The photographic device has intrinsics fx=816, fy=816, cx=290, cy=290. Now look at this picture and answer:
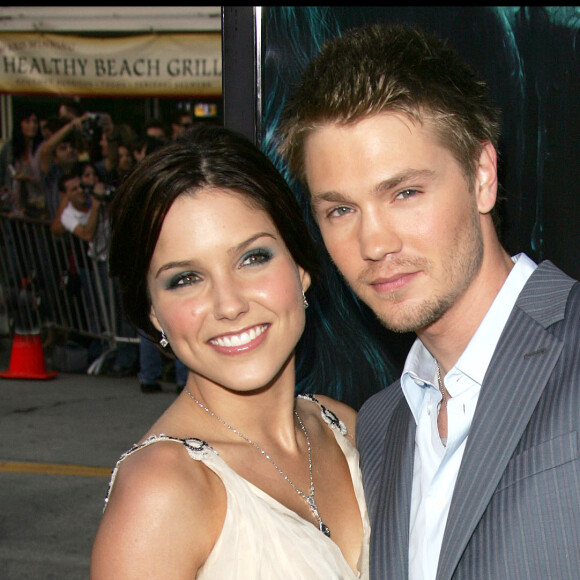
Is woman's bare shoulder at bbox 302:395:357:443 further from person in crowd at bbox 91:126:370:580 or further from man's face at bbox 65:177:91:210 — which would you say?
man's face at bbox 65:177:91:210

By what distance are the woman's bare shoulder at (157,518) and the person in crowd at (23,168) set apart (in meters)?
6.69

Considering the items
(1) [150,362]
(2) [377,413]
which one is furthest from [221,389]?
(1) [150,362]

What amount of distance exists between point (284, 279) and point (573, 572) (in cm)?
99

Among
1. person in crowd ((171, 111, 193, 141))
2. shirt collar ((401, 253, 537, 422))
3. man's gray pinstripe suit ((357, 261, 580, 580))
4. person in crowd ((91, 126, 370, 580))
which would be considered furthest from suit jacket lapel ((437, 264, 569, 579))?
person in crowd ((171, 111, 193, 141))

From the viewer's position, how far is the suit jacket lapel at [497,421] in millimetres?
1644

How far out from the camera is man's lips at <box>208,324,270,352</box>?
6.81ft

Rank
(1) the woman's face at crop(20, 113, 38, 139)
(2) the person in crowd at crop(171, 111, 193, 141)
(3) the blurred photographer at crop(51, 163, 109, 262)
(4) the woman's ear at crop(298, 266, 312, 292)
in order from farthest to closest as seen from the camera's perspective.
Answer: (1) the woman's face at crop(20, 113, 38, 139) < (3) the blurred photographer at crop(51, 163, 109, 262) < (2) the person in crowd at crop(171, 111, 193, 141) < (4) the woman's ear at crop(298, 266, 312, 292)

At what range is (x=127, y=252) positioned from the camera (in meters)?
2.12

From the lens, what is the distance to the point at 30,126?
8.05 metres

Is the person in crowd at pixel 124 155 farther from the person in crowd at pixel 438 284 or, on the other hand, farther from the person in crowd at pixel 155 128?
the person in crowd at pixel 438 284

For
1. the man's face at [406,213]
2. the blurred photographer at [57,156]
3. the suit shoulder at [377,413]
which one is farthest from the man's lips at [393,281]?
the blurred photographer at [57,156]

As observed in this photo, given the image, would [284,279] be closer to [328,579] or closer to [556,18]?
[328,579]

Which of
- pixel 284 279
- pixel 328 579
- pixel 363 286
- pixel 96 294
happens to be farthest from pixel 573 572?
pixel 96 294

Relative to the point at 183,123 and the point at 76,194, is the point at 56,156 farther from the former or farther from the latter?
the point at 183,123
